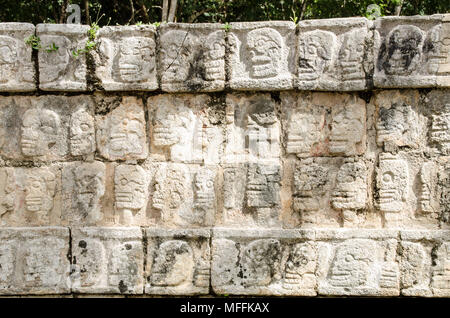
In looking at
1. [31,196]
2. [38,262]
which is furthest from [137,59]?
[38,262]

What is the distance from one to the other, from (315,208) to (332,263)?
1.45 ft

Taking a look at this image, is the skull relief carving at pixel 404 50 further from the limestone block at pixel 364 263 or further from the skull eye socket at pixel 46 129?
the skull eye socket at pixel 46 129

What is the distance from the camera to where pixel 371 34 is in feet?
13.1

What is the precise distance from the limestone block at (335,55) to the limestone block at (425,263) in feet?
4.05

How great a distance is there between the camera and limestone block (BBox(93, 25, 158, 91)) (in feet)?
13.3

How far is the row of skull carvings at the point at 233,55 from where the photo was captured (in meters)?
3.96

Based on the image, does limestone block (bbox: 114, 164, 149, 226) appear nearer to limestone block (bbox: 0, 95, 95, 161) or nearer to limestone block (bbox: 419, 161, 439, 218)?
limestone block (bbox: 0, 95, 95, 161)

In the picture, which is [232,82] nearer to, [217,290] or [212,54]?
[212,54]

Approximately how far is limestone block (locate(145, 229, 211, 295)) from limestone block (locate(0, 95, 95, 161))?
910mm

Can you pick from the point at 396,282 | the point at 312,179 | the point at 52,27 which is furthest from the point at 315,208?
the point at 52,27

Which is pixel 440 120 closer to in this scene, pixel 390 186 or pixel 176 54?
pixel 390 186

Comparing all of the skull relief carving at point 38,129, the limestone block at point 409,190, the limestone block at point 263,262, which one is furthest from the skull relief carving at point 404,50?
the skull relief carving at point 38,129

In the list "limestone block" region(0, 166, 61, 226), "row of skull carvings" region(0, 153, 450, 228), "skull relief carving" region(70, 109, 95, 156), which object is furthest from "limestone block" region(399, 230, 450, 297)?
"limestone block" region(0, 166, 61, 226)

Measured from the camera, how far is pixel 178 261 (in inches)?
161
